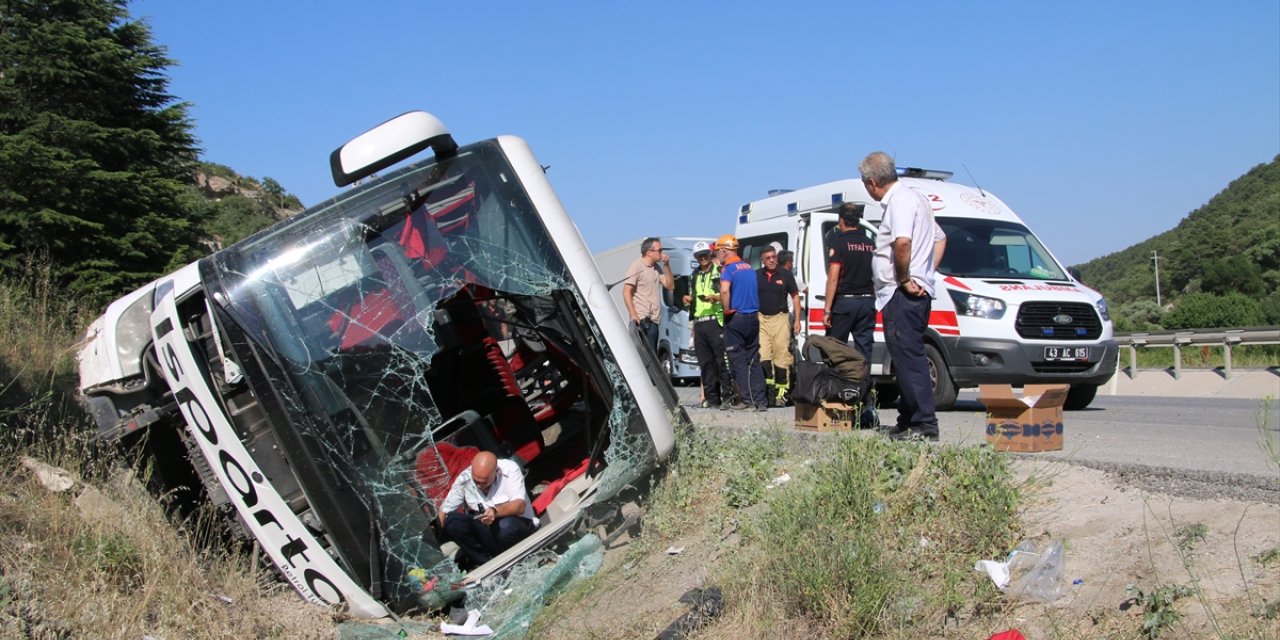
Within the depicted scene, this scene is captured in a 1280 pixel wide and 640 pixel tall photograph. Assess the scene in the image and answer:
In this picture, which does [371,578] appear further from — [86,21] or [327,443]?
[86,21]

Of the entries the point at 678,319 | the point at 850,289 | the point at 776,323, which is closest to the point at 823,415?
the point at 850,289

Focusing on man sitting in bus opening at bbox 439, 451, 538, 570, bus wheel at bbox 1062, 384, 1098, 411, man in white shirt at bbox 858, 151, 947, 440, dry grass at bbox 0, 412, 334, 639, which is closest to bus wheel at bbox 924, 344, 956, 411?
bus wheel at bbox 1062, 384, 1098, 411

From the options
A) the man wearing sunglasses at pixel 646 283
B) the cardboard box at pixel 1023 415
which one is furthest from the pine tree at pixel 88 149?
the cardboard box at pixel 1023 415

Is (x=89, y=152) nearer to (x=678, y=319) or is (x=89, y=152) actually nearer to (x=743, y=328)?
(x=678, y=319)

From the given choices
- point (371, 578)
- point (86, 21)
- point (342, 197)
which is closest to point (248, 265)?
point (342, 197)

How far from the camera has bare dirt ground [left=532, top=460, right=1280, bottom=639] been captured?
11.4ft

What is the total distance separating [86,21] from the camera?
60.2 feet

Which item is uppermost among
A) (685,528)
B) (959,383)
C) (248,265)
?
(248,265)

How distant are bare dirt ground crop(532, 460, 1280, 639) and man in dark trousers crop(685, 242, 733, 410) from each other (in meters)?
6.15

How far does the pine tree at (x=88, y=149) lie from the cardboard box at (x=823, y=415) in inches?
533

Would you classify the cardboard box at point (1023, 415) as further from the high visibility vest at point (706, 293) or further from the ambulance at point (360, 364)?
the high visibility vest at point (706, 293)

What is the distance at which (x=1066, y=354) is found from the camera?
33.3 ft

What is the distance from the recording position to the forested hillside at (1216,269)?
31.6 m

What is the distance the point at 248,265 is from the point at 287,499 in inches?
47.5
